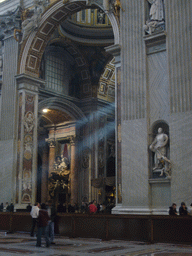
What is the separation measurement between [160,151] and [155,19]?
4.02m

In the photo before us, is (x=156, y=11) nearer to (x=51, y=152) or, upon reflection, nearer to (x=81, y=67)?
(x=81, y=67)

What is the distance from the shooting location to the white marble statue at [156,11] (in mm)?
11539

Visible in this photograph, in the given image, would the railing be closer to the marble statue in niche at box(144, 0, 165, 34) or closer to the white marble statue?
the marble statue in niche at box(144, 0, 165, 34)

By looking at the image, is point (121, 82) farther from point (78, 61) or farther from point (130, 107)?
point (78, 61)

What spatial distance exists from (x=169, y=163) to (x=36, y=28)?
8.44 m

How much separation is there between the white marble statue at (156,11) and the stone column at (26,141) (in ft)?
19.9

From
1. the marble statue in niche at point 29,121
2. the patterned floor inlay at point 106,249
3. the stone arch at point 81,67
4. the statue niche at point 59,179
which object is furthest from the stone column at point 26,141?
the patterned floor inlay at point 106,249

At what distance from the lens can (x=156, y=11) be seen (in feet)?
38.2

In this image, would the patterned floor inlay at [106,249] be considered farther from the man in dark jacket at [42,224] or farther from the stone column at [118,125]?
the stone column at [118,125]

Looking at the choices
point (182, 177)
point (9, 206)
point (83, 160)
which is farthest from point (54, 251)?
point (83, 160)

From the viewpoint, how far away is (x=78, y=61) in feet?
65.4

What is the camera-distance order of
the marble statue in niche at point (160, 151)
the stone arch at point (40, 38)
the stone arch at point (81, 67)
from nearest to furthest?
the marble statue in niche at point (160, 151) < the stone arch at point (40, 38) < the stone arch at point (81, 67)

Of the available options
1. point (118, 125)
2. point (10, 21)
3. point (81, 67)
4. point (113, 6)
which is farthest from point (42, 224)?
point (81, 67)

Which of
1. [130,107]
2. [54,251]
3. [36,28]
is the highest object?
[36,28]
